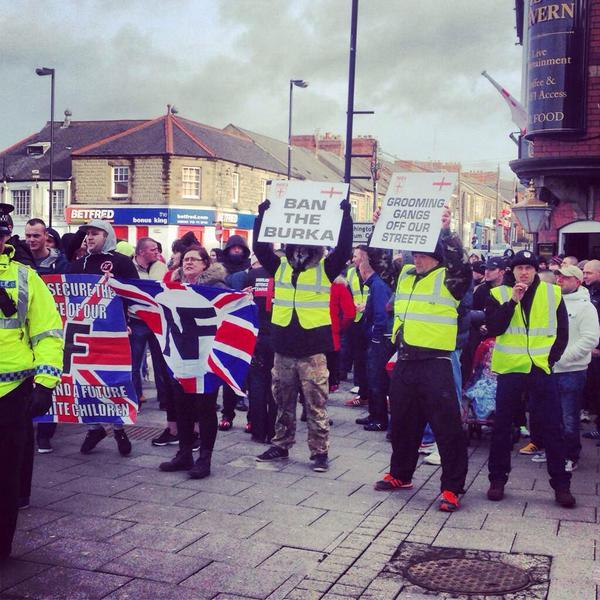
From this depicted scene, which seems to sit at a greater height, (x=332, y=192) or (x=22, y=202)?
(x=22, y=202)

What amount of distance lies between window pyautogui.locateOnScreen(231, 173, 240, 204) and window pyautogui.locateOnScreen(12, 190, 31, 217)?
12310mm

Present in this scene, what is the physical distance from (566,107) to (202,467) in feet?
39.1

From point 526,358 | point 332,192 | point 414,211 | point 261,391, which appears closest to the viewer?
point 526,358

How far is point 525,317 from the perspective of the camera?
21.6ft

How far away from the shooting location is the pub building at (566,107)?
53.1ft

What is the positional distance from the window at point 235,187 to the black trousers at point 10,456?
4602 cm

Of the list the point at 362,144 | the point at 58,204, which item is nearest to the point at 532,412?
the point at 58,204

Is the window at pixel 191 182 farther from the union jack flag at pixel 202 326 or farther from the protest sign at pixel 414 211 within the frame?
the protest sign at pixel 414 211

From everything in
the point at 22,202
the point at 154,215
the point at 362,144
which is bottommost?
the point at 154,215

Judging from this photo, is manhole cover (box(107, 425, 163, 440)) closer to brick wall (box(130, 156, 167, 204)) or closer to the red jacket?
the red jacket

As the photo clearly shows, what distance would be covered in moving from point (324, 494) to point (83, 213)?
4520cm

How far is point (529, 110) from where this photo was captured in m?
16.9

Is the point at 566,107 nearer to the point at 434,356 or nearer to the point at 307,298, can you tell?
the point at 307,298

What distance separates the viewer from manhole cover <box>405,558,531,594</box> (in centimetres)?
465
